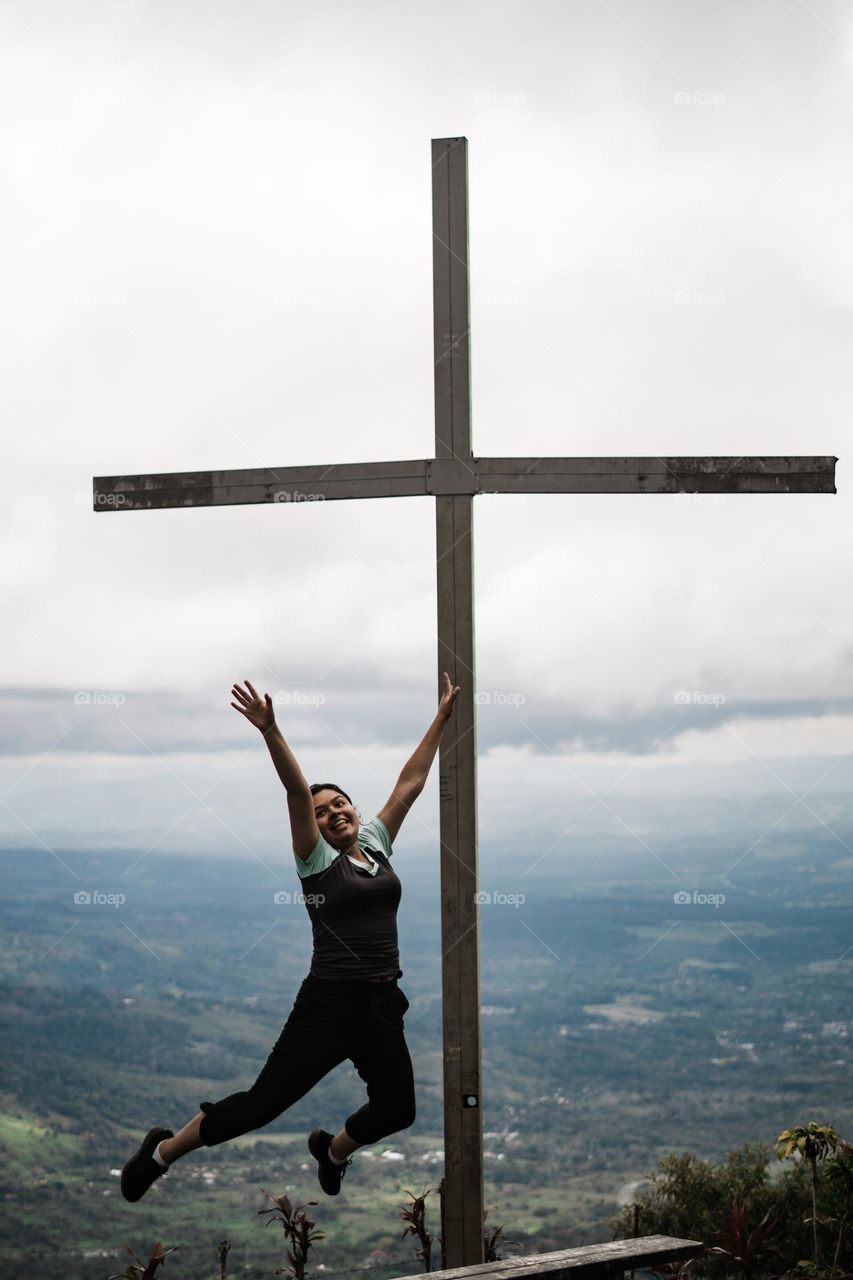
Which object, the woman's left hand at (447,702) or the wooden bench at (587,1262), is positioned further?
the woman's left hand at (447,702)

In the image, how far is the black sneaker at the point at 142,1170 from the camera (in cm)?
461

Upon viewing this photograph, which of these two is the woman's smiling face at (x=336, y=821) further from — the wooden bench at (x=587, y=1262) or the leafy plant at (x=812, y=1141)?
the leafy plant at (x=812, y=1141)

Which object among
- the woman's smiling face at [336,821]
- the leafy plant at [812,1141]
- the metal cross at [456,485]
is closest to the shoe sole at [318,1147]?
the metal cross at [456,485]

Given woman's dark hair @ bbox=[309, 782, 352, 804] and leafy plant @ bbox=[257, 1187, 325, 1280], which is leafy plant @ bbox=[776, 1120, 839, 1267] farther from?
woman's dark hair @ bbox=[309, 782, 352, 804]

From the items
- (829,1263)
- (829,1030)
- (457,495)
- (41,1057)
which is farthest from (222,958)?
(457,495)

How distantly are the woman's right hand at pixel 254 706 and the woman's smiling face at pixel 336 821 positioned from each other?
0.53 m

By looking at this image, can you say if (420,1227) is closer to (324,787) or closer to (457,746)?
(324,787)

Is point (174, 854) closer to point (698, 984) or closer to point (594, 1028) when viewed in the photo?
point (594, 1028)

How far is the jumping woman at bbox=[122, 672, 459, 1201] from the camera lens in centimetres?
461

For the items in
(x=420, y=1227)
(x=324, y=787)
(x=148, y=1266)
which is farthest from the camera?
(x=420, y=1227)

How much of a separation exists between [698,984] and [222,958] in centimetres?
1254
